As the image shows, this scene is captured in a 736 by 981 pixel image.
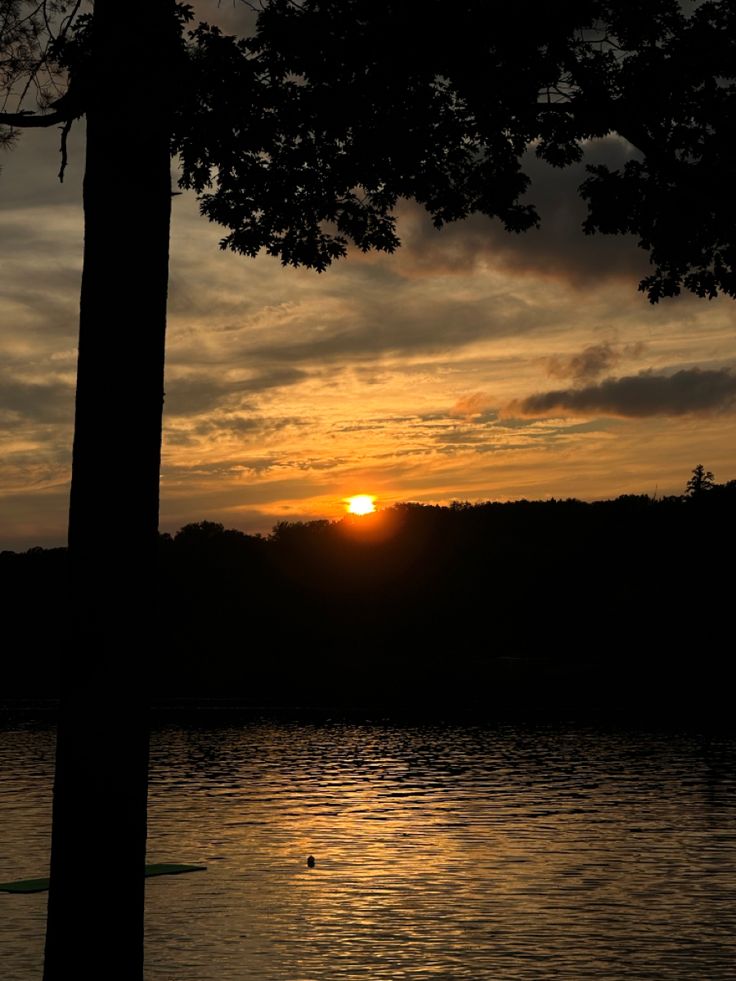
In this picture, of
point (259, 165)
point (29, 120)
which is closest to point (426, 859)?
point (259, 165)

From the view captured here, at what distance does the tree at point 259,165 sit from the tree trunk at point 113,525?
0.06 ft

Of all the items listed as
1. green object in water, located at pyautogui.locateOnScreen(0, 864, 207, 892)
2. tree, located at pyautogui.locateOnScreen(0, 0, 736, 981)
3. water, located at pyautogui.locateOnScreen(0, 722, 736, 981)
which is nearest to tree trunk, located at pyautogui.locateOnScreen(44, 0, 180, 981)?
tree, located at pyautogui.locateOnScreen(0, 0, 736, 981)

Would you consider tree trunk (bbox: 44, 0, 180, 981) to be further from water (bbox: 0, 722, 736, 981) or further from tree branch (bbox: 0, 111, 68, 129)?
water (bbox: 0, 722, 736, 981)

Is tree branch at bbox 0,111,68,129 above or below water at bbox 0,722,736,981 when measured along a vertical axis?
above

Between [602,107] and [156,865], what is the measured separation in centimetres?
4205

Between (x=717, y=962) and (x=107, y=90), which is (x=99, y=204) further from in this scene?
(x=717, y=962)

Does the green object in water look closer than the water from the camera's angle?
No

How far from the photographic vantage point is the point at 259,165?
17.6m

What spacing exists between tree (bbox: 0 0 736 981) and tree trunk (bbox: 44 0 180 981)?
0.06 feet

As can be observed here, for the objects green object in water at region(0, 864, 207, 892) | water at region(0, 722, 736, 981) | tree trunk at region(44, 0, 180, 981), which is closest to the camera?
tree trunk at region(44, 0, 180, 981)

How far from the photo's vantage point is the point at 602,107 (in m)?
16.3

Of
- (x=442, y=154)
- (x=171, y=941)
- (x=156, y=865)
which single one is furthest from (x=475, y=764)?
(x=442, y=154)

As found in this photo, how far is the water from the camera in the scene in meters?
33.9

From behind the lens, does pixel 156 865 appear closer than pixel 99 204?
No
